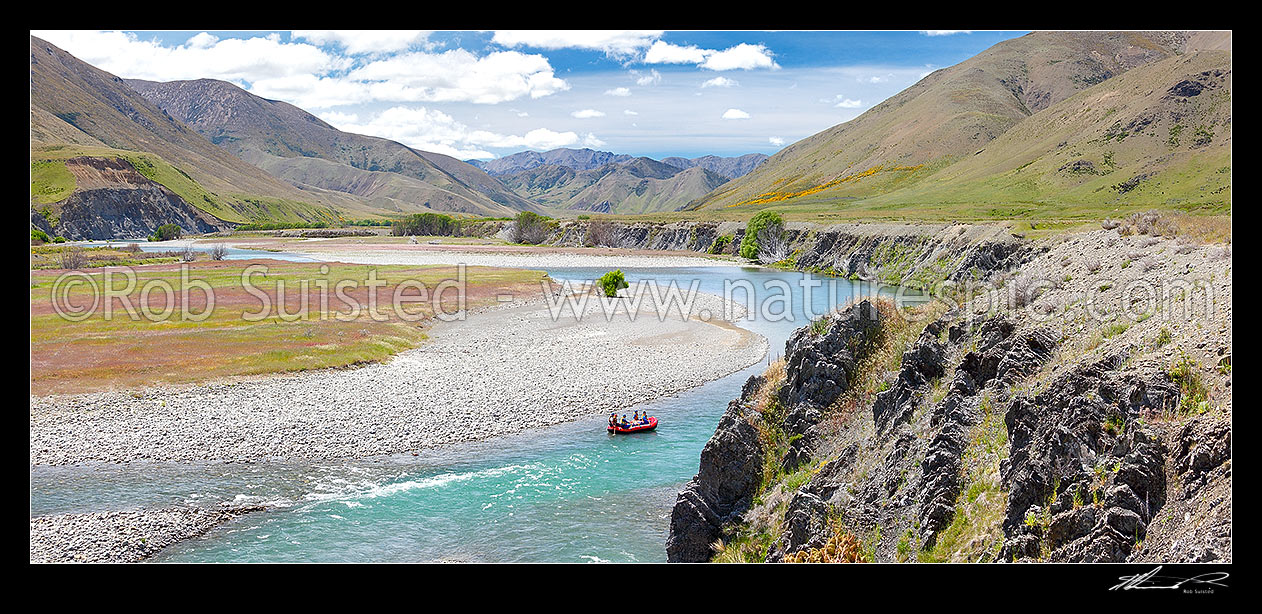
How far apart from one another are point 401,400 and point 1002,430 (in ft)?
102

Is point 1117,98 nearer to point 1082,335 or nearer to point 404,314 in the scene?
point 404,314

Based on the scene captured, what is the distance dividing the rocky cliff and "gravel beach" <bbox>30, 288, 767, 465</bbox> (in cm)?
1826

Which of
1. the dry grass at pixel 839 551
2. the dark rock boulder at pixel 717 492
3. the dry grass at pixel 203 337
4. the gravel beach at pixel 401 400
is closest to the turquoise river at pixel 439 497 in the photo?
the gravel beach at pixel 401 400

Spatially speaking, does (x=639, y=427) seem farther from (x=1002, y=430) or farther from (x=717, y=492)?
(x=1002, y=430)

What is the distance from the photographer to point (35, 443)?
1047 inches

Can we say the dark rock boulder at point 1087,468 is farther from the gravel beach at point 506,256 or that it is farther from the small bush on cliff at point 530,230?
the small bush on cliff at point 530,230

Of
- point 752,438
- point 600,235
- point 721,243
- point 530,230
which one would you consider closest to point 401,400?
point 752,438

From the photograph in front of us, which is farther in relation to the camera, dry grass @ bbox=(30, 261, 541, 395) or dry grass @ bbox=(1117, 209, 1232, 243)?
dry grass @ bbox=(30, 261, 541, 395)

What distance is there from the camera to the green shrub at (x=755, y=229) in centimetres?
13662

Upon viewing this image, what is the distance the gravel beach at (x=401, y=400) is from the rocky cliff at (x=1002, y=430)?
18264 millimetres

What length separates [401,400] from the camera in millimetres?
36375

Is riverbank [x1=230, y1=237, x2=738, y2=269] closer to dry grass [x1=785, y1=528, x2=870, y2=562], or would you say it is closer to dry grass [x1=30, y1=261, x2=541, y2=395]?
dry grass [x1=30, y1=261, x2=541, y2=395]

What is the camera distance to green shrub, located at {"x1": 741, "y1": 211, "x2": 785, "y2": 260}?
136625 mm

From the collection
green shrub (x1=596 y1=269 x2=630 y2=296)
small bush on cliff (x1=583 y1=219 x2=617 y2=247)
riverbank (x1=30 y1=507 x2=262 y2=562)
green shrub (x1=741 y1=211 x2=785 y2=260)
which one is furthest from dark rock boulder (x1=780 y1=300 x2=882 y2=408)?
small bush on cliff (x1=583 y1=219 x2=617 y2=247)
